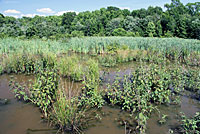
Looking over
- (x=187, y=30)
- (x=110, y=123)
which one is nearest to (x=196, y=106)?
(x=110, y=123)

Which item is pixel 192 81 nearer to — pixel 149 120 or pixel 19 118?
pixel 149 120

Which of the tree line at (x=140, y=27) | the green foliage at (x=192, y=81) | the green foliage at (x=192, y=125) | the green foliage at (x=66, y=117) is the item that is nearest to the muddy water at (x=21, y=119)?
the green foliage at (x=66, y=117)

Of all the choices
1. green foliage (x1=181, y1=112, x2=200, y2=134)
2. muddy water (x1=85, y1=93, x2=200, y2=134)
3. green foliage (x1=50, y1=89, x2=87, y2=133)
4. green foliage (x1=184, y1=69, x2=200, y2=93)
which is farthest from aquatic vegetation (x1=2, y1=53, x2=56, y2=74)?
green foliage (x1=181, y1=112, x2=200, y2=134)

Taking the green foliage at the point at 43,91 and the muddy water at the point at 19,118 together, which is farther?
the green foliage at the point at 43,91

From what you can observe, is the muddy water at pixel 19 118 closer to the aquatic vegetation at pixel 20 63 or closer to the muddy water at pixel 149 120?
the muddy water at pixel 149 120

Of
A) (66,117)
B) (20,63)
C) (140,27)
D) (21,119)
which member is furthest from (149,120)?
(140,27)

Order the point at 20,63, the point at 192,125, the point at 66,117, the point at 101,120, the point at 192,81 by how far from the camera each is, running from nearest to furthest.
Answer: the point at 192,125 < the point at 66,117 < the point at 101,120 < the point at 192,81 < the point at 20,63

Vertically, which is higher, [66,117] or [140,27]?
[140,27]

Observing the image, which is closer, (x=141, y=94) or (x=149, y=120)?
(x=149, y=120)

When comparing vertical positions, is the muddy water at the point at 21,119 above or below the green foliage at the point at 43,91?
below

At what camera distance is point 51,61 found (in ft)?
Answer: 23.1

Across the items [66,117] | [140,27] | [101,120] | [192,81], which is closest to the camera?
[66,117]

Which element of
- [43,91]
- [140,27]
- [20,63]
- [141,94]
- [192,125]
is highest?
[140,27]

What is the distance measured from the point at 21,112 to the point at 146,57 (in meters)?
8.32
